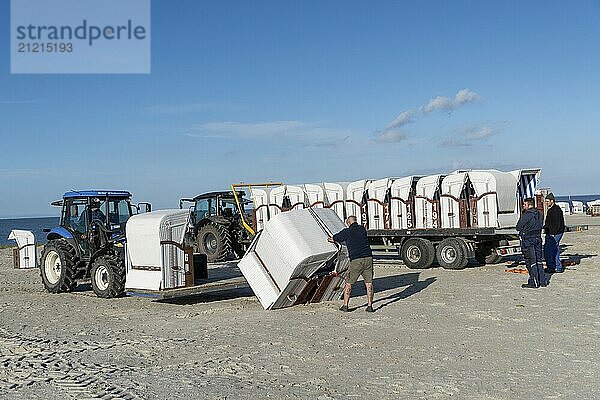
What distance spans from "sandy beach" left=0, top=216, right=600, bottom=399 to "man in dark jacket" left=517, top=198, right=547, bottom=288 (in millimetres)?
437

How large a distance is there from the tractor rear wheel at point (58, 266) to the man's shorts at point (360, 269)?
7.02m

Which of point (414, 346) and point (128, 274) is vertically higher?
point (128, 274)

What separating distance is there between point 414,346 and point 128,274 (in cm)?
652

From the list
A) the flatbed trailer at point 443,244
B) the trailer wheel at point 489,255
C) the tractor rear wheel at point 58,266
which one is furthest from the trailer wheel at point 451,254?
the tractor rear wheel at point 58,266

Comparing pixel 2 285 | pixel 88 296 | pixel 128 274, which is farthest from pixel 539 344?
pixel 2 285

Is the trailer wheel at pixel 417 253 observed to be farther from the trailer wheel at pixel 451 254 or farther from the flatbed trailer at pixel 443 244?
the trailer wheel at pixel 451 254

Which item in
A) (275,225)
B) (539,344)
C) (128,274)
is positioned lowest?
(539,344)

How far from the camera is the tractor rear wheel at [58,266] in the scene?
15305 mm

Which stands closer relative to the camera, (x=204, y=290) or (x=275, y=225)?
(x=275, y=225)

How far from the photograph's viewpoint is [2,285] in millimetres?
18234

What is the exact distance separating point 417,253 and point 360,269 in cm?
744

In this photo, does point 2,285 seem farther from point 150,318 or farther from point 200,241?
point 150,318

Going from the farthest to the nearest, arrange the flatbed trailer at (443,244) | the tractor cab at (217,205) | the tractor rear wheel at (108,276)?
the tractor cab at (217,205), the flatbed trailer at (443,244), the tractor rear wheel at (108,276)

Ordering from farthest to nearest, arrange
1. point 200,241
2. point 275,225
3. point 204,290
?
point 200,241, point 204,290, point 275,225
